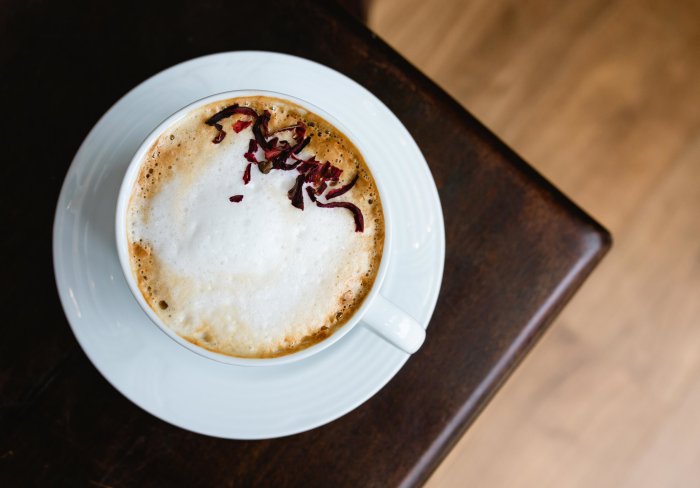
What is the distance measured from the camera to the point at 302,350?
810 mm

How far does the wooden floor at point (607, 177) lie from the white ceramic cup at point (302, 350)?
91 centimetres

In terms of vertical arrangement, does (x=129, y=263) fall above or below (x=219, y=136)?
below

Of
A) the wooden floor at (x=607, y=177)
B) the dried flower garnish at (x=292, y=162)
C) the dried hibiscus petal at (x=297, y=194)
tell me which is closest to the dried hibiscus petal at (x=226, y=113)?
the dried flower garnish at (x=292, y=162)

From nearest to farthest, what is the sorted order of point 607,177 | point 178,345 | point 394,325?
1. point 394,325
2. point 178,345
3. point 607,177

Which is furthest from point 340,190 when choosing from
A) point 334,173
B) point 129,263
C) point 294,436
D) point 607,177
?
point 607,177

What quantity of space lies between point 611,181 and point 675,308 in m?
0.36

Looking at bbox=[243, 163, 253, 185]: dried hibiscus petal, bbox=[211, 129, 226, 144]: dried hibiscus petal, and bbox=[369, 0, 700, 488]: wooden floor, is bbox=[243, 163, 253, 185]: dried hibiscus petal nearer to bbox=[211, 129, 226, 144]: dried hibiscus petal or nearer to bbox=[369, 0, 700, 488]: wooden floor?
bbox=[211, 129, 226, 144]: dried hibiscus petal

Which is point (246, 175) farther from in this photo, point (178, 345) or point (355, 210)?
point (178, 345)

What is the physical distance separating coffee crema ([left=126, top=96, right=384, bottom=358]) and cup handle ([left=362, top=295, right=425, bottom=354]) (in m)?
0.05

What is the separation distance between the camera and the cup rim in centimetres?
78

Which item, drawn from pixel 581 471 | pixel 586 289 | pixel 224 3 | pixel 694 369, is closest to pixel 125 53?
pixel 224 3

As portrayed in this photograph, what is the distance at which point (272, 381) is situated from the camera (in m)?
0.91

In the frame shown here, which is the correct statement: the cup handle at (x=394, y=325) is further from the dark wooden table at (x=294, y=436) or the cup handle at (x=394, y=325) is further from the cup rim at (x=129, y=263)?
the dark wooden table at (x=294, y=436)

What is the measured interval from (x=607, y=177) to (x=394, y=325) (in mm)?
1103
